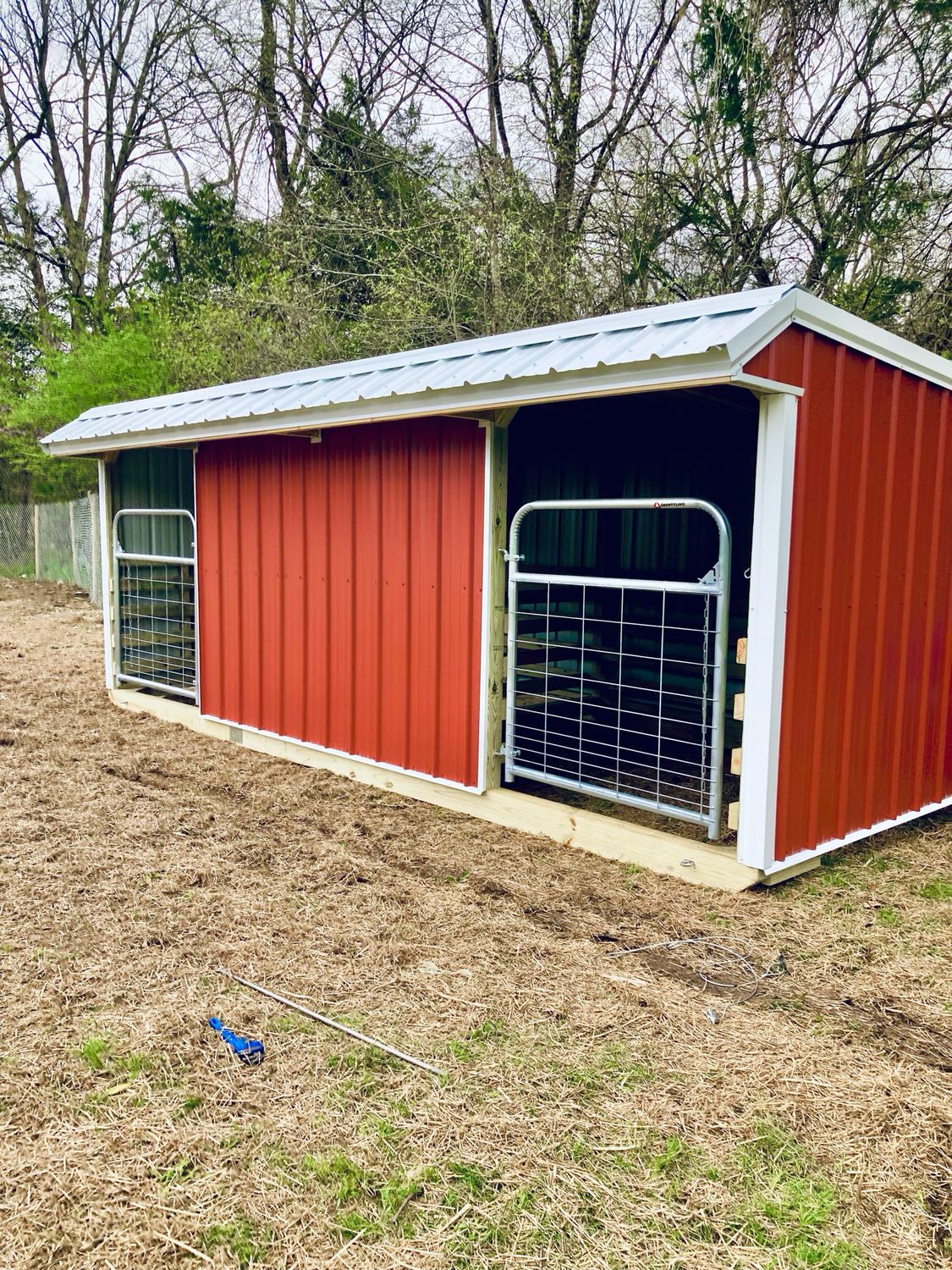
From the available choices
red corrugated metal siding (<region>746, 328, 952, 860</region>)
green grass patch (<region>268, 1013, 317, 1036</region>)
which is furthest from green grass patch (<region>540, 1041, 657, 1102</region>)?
red corrugated metal siding (<region>746, 328, 952, 860</region>)

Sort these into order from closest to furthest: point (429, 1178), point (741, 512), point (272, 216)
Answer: point (429, 1178), point (741, 512), point (272, 216)

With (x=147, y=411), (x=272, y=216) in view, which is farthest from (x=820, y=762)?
(x=272, y=216)

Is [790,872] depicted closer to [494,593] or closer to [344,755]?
[494,593]

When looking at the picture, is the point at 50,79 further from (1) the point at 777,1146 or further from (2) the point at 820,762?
(1) the point at 777,1146

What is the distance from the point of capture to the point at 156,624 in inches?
279

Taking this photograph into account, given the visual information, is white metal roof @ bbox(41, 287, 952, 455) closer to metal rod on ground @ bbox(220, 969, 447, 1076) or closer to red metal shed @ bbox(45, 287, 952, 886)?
red metal shed @ bbox(45, 287, 952, 886)

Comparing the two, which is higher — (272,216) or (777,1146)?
(272,216)

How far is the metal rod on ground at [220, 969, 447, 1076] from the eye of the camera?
230cm

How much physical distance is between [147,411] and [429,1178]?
561 cm

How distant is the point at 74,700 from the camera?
708 cm

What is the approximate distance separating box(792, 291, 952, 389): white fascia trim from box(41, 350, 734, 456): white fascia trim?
0.51m

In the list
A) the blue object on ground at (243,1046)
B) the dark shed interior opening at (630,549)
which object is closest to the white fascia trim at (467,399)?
the dark shed interior opening at (630,549)


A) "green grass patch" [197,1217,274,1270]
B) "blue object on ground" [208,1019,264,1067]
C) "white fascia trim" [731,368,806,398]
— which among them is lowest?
"blue object on ground" [208,1019,264,1067]

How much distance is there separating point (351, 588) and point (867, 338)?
278cm
